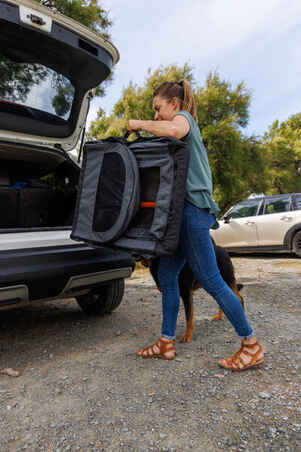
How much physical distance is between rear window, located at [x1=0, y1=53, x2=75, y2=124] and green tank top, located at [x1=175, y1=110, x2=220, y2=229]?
1.50 m

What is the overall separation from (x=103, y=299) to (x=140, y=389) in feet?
4.38

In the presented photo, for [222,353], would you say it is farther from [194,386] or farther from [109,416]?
[109,416]

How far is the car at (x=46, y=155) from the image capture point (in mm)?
2152

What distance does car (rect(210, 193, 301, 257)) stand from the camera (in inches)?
271

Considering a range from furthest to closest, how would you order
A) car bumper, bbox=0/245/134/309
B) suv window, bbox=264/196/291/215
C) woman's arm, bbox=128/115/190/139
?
suv window, bbox=264/196/291/215 → car bumper, bbox=0/245/134/309 → woman's arm, bbox=128/115/190/139

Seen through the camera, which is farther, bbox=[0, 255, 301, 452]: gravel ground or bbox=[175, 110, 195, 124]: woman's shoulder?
bbox=[175, 110, 195, 124]: woman's shoulder

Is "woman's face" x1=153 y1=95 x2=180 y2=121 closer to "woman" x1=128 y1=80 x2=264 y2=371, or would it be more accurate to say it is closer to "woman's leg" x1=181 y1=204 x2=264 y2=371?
"woman" x1=128 y1=80 x2=264 y2=371

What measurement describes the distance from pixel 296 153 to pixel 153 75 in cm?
1174

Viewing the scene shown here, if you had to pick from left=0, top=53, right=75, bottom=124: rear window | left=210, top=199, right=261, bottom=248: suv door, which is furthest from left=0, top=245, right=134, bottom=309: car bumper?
left=210, top=199, right=261, bottom=248: suv door

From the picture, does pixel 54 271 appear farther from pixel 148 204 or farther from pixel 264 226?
pixel 264 226

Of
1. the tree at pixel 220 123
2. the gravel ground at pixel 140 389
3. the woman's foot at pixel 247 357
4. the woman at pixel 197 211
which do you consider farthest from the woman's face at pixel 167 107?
the tree at pixel 220 123

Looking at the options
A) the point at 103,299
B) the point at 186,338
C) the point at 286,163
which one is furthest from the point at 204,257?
the point at 286,163

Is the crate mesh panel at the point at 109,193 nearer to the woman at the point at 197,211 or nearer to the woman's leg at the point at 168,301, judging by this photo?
the woman at the point at 197,211

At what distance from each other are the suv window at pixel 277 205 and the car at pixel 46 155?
517cm
